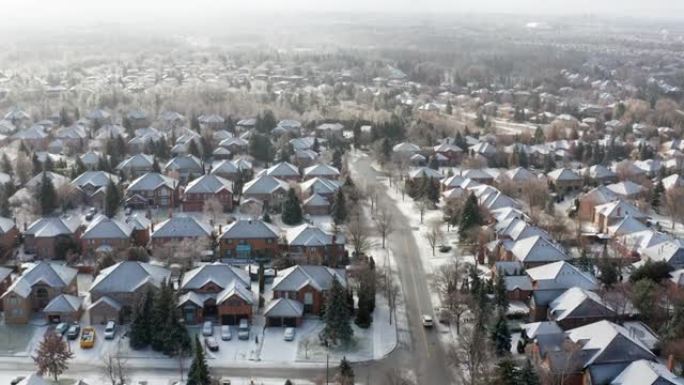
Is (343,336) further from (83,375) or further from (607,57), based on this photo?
(607,57)

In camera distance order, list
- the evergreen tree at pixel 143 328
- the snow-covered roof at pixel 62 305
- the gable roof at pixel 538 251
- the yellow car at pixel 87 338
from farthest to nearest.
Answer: the gable roof at pixel 538 251
the snow-covered roof at pixel 62 305
the yellow car at pixel 87 338
the evergreen tree at pixel 143 328

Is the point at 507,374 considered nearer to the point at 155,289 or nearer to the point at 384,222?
the point at 155,289

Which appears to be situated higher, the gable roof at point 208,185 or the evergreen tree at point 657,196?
the gable roof at point 208,185

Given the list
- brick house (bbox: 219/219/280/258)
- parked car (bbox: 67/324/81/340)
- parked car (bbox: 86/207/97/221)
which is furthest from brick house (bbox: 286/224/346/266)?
parked car (bbox: 86/207/97/221)

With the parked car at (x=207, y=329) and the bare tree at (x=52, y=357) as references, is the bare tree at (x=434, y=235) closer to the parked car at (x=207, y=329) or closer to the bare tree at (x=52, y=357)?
the parked car at (x=207, y=329)

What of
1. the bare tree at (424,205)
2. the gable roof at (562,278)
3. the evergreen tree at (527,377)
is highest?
the evergreen tree at (527,377)

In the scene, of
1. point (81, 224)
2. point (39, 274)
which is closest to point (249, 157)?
Answer: point (81, 224)

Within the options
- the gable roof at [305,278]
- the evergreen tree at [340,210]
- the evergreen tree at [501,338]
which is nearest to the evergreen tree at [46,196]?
the evergreen tree at [340,210]

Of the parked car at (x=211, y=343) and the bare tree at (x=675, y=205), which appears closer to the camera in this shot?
the parked car at (x=211, y=343)

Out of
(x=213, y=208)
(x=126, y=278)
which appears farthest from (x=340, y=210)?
(x=126, y=278)
